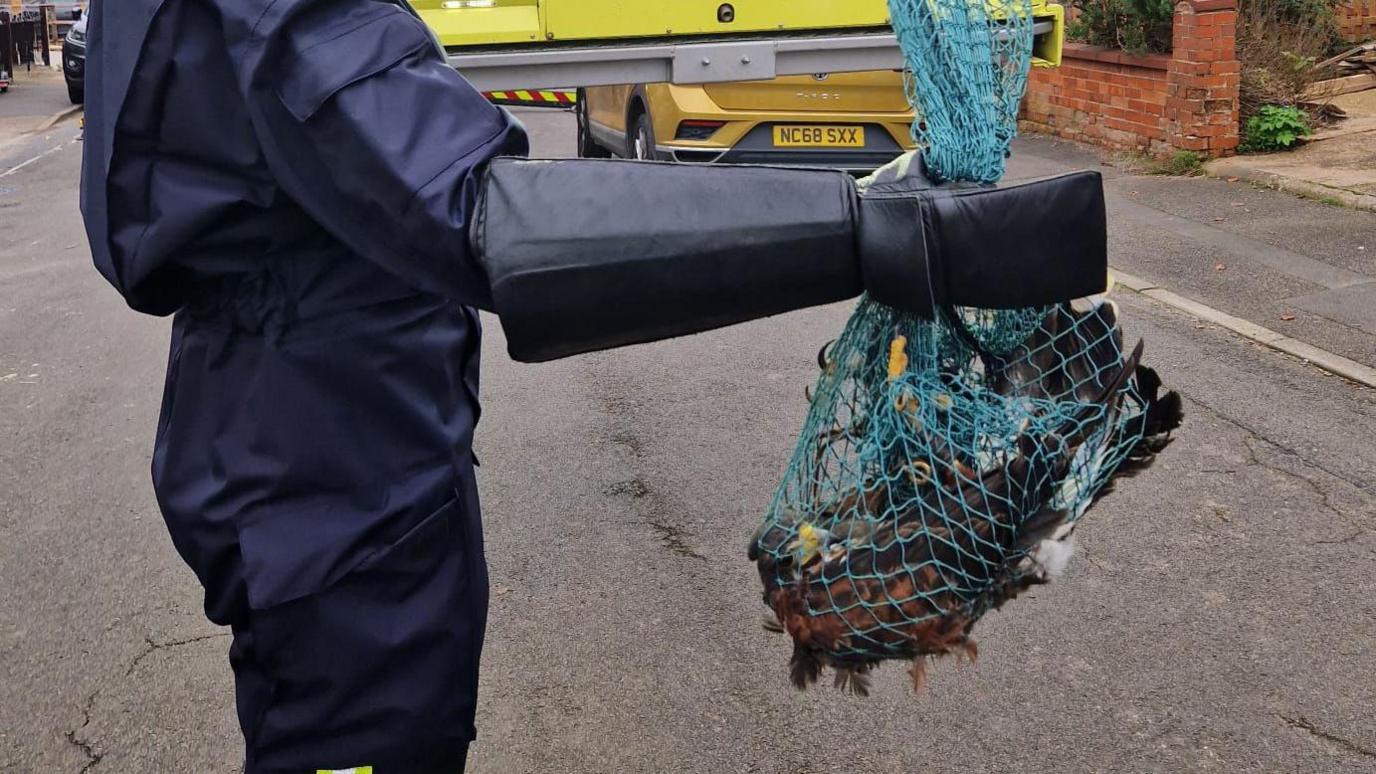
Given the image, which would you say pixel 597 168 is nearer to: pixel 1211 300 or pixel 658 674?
→ pixel 658 674

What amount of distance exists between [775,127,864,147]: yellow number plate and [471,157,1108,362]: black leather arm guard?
24.8 ft

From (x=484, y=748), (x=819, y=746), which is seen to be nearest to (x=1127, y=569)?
(x=819, y=746)

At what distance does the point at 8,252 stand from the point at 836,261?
31.4ft

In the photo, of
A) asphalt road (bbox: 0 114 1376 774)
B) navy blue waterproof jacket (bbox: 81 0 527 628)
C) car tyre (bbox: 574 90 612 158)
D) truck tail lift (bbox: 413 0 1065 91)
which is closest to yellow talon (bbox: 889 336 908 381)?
navy blue waterproof jacket (bbox: 81 0 527 628)

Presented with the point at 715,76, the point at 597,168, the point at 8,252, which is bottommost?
the point at 8,252

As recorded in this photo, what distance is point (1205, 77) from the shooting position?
1016 centimetres

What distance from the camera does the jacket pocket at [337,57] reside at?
4.52 ft

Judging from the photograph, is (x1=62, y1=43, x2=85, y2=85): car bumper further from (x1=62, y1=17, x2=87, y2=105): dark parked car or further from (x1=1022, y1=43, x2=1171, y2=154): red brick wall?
(x1=1022, y1=43, x2=1171, y2=154): red brick wall

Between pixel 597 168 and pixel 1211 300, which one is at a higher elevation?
pixel 597 168

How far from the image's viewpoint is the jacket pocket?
1.38 m

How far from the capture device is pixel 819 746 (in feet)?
10.4

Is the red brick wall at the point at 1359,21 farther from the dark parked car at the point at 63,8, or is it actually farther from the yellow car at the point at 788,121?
the dark parked car at the point at 63,8

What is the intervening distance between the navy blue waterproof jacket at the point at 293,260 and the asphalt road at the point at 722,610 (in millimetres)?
1622

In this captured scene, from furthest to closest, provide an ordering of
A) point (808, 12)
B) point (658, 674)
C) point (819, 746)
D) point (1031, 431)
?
1. point (808, 12)
2. point (658, 674)
3. point (819, 746)
4. point (1031, 431)
